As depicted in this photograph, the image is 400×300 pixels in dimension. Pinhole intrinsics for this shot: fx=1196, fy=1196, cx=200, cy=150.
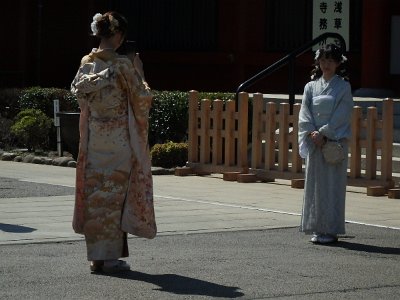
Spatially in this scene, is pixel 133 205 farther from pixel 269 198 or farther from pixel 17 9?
pixel 17 9

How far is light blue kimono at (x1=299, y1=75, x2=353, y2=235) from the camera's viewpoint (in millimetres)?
10734

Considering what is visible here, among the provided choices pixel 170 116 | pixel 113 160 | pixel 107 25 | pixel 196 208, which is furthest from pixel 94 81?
pixel 170 116

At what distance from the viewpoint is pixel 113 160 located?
9023 millimetres

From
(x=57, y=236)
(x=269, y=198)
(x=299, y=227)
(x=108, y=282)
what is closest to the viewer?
(x=108, y=282)

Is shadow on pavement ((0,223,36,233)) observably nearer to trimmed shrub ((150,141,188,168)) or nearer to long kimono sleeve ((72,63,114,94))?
long kimono sleeve ((72,63,114,94))

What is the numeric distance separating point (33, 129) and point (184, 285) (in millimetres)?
10805

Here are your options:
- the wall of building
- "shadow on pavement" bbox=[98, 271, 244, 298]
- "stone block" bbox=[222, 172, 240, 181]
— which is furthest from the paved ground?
the wall of building

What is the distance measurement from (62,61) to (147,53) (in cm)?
198

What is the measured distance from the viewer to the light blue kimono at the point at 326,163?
10734mm

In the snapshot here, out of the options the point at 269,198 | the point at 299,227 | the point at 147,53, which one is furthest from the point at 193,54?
the point at 299,227

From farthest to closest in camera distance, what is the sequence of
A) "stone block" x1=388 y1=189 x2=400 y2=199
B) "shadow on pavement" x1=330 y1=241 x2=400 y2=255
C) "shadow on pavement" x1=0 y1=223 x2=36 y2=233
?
"stone block" x1=388 y1=189 x2=400 y2=199 < "shadow on pavement" x1=0 y1=223 x2=36 y2=233 < "shadow on pavement" x1=330 y1=241 x2=400 y2=255

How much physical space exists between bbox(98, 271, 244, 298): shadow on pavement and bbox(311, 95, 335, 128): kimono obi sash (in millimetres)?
2550

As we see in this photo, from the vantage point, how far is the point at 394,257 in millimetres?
9969

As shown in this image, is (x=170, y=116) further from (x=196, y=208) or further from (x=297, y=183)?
(x=196, y=208)
